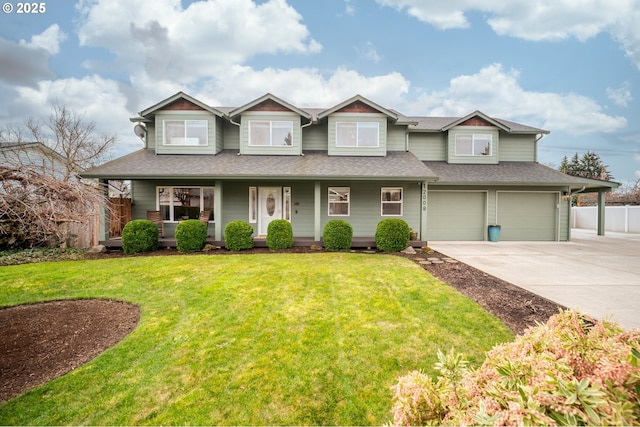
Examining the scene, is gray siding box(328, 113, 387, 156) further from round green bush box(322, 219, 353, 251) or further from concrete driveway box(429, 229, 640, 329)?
concrete driveway box(429, 229, 640, 329)

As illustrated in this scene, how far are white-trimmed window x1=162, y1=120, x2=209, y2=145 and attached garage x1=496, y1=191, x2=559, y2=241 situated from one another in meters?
13.8

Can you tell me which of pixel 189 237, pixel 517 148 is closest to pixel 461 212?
pixel 517 148

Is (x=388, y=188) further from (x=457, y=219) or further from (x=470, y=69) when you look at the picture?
(x=470, y=69)

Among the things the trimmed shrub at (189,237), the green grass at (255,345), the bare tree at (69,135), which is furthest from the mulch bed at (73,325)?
the bare tree at (69,135)

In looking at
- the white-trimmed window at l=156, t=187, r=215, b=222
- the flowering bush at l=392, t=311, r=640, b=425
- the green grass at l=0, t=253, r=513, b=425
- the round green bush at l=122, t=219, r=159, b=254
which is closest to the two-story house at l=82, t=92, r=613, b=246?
the white-trimmed window at l=156, t=187, r=215, b=222

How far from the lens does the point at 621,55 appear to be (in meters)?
14.1

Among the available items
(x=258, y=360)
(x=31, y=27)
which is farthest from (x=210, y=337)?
(x=31, y=27)

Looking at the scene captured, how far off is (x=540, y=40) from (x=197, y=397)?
66.4ft

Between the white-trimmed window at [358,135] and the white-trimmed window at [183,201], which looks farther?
the white-trimmed window at [358,135]

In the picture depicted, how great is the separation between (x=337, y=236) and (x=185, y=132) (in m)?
8.09

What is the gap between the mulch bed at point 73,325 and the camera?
314 cm

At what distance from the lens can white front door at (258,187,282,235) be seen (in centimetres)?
1191

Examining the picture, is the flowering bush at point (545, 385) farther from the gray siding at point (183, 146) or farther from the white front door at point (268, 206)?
the gray siding at point (183, 146)

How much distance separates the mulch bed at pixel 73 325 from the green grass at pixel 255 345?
246 mm
